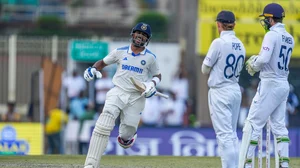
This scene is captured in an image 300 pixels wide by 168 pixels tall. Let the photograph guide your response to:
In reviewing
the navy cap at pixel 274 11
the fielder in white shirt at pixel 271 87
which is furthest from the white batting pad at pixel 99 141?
the navy cap at pixel 274 11

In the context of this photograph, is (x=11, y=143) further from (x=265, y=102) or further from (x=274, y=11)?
(x=274, y=11)

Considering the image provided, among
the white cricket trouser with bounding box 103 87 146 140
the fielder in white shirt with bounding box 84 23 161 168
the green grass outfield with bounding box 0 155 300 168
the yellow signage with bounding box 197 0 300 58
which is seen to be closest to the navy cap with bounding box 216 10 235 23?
the fielder in white shirt with bounding box 84 23 161 168

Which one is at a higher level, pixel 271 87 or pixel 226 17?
pixel 226 17

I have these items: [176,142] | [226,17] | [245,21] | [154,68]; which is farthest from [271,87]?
[245,21]

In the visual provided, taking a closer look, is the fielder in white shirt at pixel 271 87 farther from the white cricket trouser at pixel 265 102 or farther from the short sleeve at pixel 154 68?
the short sleeve at pixel 154 68

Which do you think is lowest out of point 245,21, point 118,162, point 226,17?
point 118,162

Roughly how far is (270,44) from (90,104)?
40.6 feet

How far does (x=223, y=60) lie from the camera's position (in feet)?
40.1

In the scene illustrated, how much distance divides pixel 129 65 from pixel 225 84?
4.43 feet

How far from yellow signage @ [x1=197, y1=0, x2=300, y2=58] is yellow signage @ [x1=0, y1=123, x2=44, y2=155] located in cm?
586

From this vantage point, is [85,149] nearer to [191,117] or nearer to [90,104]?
[90,104]

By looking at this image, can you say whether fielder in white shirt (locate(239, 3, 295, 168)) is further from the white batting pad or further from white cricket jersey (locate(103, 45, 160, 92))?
the white batting pad

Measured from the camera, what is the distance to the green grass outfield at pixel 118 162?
45.2ft

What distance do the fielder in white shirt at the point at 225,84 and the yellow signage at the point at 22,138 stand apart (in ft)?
37.5
